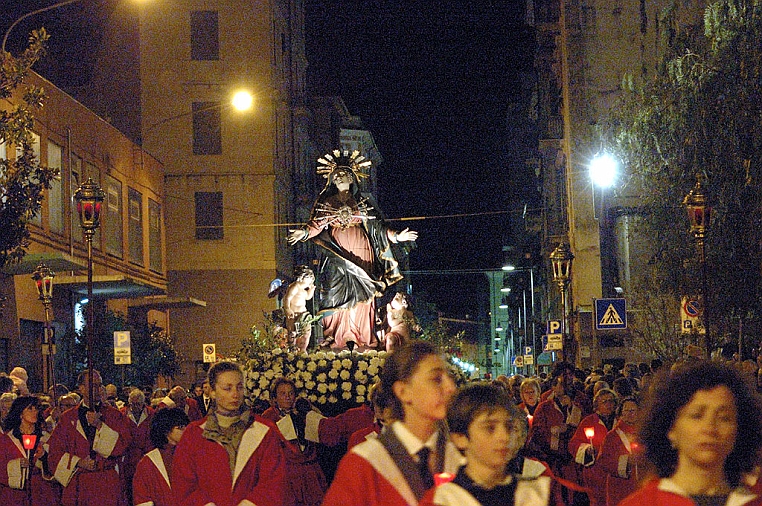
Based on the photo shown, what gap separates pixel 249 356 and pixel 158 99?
1413 inches

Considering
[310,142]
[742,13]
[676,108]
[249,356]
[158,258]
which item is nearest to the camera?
[249,356]

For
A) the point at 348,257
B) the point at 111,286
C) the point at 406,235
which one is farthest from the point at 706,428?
the point at 111,286

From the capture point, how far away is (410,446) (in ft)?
17.9

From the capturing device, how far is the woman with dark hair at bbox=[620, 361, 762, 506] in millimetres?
4602

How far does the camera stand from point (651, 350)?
33094 mm

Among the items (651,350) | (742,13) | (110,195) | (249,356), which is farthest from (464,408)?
(110,195)

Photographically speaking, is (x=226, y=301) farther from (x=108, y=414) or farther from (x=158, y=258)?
(x=108, y=414)

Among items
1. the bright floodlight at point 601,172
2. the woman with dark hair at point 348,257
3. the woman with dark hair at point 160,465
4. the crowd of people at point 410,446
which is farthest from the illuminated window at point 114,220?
the woman with dark hair at point 160,465

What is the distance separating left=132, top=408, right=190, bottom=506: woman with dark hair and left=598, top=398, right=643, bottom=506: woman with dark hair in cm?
423

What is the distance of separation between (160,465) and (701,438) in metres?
5.57

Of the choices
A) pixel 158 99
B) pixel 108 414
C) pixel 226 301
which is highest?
pixel 158 99

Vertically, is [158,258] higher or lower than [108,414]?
higher

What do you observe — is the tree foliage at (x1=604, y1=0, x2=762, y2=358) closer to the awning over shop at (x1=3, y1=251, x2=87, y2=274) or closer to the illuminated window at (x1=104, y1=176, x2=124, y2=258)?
the awning over shop at (x1=3, y1=251, x2=87, y2=274)

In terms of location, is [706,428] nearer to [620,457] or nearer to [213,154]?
[620,457]
